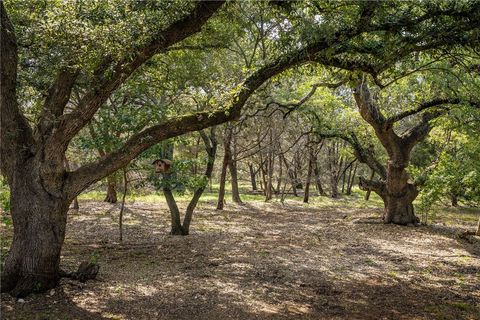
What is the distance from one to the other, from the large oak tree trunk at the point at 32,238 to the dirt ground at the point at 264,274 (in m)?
0.22

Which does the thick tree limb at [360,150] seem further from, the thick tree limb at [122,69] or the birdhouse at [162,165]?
the thick tree limb at [122,69]

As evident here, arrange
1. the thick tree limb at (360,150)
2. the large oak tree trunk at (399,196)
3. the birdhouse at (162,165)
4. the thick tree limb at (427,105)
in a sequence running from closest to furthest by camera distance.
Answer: the birdhouse at (162,165)
the thick tree limb at (427,105)
the large oak tree trunk at (399,196)
the thick tree limb at (360,150)

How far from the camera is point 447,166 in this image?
39.1ft

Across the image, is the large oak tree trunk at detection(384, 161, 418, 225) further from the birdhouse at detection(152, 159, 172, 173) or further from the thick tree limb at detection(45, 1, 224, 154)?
the thick tree limb at detection(45, 1, 224, 154)

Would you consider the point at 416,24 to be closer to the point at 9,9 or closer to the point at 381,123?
the point at 9,9

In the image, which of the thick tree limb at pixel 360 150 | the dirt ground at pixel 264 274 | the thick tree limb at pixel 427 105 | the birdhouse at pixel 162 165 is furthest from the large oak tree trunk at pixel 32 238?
the thick tree limb at pixel 360 150

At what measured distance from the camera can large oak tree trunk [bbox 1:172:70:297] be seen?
555cm

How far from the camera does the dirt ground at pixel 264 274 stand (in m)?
5.59

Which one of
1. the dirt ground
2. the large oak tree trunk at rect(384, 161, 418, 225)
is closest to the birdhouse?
the dirt ground

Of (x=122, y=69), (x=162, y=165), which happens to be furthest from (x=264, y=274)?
(x=122, y=69)

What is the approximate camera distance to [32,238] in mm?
5605

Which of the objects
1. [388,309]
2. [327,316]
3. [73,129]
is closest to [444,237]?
[388,309]

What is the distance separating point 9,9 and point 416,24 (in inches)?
277

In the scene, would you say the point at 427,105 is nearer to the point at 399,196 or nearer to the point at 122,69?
the point at 399,196
